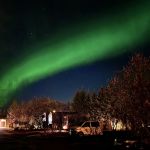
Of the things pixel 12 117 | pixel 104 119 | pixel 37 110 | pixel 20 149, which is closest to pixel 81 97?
pixel 37 110

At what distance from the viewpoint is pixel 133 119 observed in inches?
955

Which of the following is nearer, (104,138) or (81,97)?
(104,138)

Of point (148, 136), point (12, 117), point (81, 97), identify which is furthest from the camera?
point (12, 117)

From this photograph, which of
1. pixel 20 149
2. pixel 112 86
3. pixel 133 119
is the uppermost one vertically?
pixel 112 86

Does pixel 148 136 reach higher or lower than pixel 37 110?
lower

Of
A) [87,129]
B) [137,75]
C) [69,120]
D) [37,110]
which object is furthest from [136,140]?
[37,110]

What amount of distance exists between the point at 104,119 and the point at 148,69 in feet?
94.5

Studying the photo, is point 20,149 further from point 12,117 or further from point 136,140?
point 12,117

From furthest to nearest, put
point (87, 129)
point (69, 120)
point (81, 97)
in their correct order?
point (81, 97) → point (69, 120) → point (87, 129)

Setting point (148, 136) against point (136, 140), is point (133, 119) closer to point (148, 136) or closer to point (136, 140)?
point (148, 136)

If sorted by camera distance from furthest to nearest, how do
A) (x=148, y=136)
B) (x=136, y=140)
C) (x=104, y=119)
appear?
(x=104, y=119) < (x=136, y=140) < (x=148, y=136)

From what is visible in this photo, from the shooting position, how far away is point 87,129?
50.3m

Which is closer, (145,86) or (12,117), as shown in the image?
(145,86)

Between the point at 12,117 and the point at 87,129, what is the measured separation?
86557 millimetres
